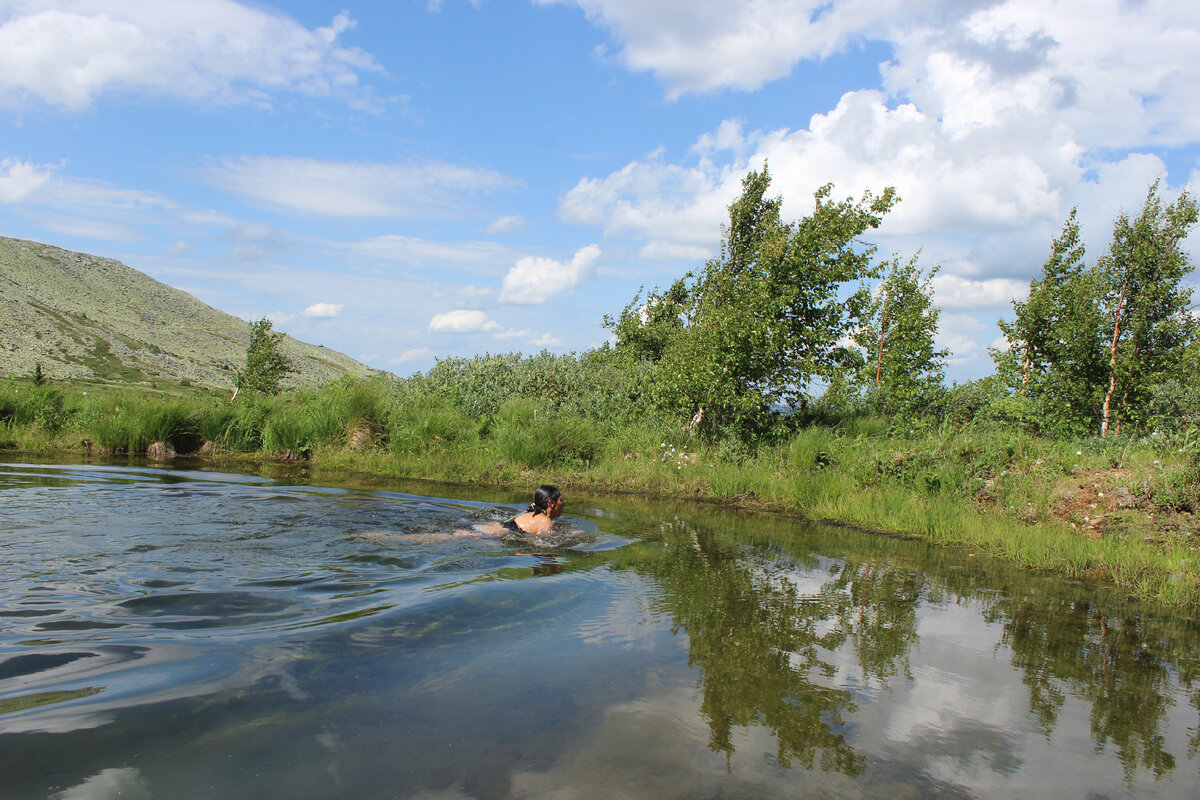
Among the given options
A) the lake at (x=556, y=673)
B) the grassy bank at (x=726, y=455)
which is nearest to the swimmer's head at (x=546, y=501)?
the lake at (x=556, y=673)

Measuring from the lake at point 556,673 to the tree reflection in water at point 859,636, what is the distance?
0.09 ft

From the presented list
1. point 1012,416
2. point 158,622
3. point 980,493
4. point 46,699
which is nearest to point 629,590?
point 158,622

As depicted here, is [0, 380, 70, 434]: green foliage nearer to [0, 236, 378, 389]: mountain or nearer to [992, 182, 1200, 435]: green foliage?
[992, 182, 1200, 435]: green foliage

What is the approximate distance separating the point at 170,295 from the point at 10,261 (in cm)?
2282

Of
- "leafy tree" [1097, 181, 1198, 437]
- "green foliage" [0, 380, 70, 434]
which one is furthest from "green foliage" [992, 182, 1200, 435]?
"green foliage" [0, 380, 70, 434]

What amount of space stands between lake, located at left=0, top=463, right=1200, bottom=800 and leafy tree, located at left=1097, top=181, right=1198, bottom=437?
37.1 feet

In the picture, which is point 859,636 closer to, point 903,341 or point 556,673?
point 556,673

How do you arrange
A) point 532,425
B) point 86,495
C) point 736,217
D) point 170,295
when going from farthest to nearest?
point 170,295 → point 736,217 → point 532,425 → point 86,495

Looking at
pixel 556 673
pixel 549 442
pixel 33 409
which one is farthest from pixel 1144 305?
pixel 33 409

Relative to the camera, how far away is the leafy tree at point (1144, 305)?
1570cm

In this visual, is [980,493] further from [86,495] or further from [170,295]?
[170,295]

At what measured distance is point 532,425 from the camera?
15734 millimetres

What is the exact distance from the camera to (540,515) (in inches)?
339

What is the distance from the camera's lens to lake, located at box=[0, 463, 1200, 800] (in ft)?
10.3
